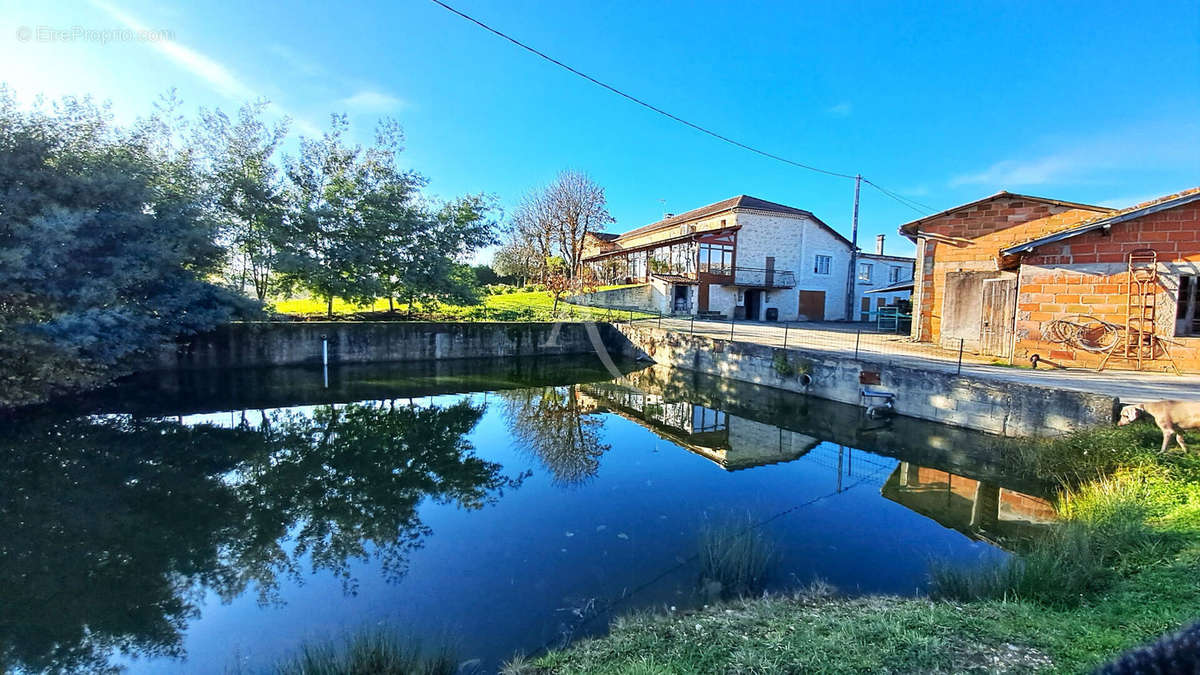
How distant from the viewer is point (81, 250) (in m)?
9.40

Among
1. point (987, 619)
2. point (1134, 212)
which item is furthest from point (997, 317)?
point (987, 619)

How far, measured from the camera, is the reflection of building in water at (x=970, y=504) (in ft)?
18.2

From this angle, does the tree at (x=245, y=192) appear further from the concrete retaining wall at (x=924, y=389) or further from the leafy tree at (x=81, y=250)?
the concrete retaining wall at (x=924, y=389)

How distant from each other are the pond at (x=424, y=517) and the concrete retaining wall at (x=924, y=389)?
558 mm

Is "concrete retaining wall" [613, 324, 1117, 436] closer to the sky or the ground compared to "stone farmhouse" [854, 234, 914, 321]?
closer to the ground

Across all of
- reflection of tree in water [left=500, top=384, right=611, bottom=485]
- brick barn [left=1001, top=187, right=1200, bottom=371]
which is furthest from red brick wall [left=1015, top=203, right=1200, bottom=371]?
reflection of tree in water [left=500, top=384, right=611, bottom=485]

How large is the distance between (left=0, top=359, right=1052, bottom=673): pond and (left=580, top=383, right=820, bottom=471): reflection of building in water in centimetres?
8

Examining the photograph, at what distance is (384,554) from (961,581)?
5.35 meters

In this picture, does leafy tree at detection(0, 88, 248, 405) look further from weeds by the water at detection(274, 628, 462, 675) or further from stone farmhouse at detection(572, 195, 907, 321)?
stone farmhouse at detection(572, 195, 907, 321)

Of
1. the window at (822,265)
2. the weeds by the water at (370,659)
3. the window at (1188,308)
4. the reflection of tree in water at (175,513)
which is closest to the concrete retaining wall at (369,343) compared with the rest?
the reflection of tree in water at (175,513)

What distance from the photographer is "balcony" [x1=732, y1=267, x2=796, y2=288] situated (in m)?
27.4

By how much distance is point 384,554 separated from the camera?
4953mm

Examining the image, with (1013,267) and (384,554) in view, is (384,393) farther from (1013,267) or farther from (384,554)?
(1013,267)

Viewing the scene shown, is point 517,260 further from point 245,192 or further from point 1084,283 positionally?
point 1084,283
